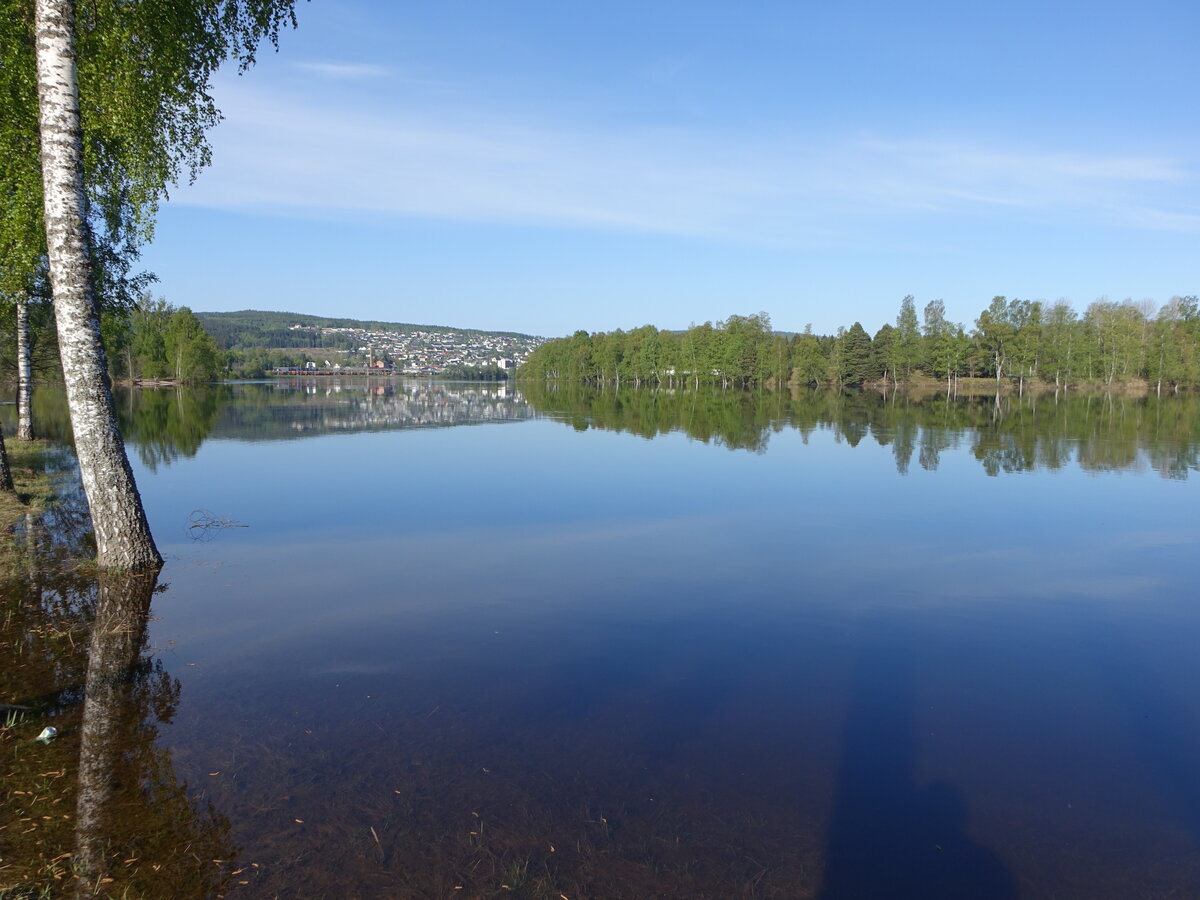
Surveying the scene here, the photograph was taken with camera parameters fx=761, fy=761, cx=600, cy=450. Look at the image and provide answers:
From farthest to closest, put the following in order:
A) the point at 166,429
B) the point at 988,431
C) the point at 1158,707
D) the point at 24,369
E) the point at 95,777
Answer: the point at 988,431, the point at 166,429, the point at 24,369, the point at 1158,707, the point at 95,777

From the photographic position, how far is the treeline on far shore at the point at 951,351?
3538 inches

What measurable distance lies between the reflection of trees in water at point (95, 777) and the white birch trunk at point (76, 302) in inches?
78.2

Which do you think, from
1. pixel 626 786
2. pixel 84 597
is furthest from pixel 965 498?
pixel 84 597

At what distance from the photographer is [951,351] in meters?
96.2

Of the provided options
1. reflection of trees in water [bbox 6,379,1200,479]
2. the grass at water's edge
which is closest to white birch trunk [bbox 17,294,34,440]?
the grass at water's edge

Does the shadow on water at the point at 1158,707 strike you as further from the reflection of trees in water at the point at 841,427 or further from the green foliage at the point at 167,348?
the green foliage at the point at 167,348

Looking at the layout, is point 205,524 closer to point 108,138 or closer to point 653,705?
point 108,138

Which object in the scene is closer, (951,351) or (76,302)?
(76,302)

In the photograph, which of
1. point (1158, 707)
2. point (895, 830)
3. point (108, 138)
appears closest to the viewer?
point (895, 830)

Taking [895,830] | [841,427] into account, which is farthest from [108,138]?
→ [841,427]

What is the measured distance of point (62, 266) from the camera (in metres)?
9.00

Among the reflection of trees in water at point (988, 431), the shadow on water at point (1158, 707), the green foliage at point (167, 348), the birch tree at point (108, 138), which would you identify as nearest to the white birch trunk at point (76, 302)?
the birch tree at point (108, 138)

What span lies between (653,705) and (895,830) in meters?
2.16

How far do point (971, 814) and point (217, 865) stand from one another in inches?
180
